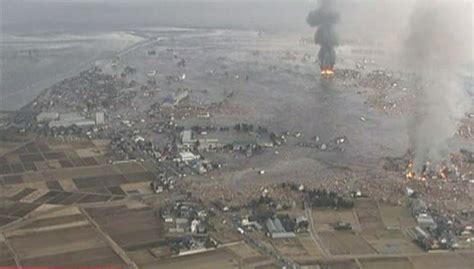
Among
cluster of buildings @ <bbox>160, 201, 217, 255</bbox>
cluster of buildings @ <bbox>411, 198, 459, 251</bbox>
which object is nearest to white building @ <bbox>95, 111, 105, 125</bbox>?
cluster of buildings @ <bbox>160, 201, 217, 255</bbox>

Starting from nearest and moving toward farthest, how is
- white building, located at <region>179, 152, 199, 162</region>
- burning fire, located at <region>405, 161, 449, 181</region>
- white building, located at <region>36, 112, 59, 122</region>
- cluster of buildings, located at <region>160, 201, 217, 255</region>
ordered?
cluster of buildings, located at <region>160, 201, 217, 255</region>
burning fire, located at <region>405, 161, 449, 181</region>
white building, located at <region>179, 152, 199, 162</region>
white building, located at <region>36, 112, 59, 122</region>

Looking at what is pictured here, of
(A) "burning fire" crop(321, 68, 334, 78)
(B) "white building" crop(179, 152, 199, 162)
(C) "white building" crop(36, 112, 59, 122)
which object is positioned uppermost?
(A) "burning fire" crop(321, 68, 334, 78)

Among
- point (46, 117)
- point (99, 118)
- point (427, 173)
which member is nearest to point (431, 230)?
point (427, 173)

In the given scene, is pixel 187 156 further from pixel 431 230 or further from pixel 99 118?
pixel 431 230

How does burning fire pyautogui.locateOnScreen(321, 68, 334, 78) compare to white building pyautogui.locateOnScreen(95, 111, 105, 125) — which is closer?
white building pyautogui.locateOnScreen(95, 111, 105, 125)

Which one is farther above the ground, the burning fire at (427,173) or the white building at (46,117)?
the white building at (46,117)

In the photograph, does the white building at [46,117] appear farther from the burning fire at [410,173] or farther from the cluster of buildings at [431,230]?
the cluster of buildings at [431,230]

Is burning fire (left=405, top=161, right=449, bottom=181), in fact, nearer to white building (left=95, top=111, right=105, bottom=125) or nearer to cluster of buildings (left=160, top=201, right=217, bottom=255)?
cluster of buildings (left=160, top=201, right=217, bottom=255)

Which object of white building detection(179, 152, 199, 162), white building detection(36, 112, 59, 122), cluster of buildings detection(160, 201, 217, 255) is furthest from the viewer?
white building detection(36, 112, 59, 122)

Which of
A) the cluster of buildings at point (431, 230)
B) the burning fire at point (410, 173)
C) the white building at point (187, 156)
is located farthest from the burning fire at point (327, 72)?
the cluster of buildings at point (431, 230)

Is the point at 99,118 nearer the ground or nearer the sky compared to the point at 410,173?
nearer the sky

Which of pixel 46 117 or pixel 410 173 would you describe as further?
pixel 46 117
